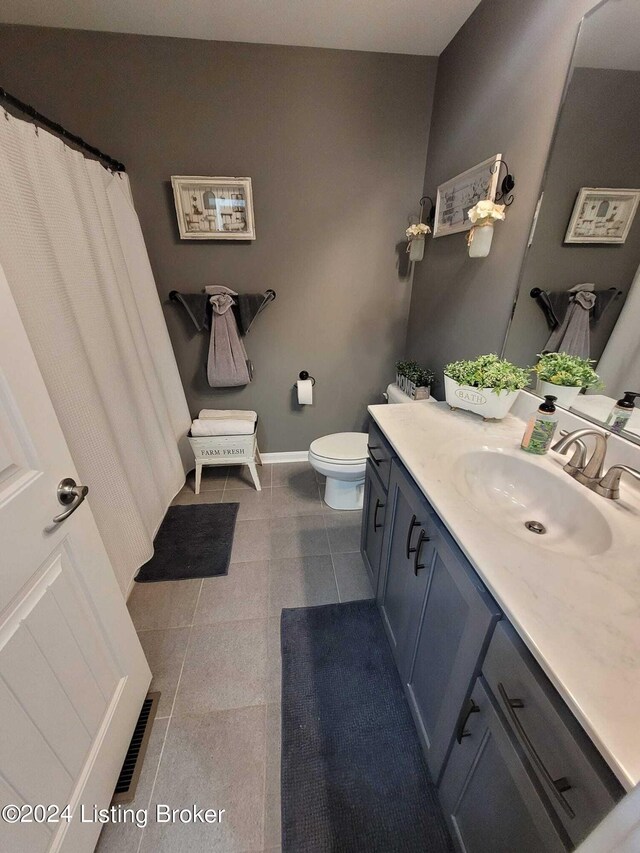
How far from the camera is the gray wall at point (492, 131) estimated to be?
1.08 meters

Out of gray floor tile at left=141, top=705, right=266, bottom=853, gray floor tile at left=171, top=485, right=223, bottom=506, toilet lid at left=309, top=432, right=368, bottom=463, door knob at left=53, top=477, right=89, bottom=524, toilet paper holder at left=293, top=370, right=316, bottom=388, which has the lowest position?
gray floor tile at left=171, top=485, right=223, bottom=506

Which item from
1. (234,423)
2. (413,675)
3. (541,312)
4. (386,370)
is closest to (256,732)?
(413,675)

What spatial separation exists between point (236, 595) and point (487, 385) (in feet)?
4.82

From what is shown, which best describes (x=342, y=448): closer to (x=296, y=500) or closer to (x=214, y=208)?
(x=296, y=500)

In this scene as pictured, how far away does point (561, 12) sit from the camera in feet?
3.29

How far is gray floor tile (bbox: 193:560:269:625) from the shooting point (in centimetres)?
146

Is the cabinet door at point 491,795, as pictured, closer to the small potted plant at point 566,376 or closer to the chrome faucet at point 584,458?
the chrome faucet at point 584,458

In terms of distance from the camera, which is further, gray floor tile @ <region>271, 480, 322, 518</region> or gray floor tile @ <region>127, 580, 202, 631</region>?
gray floor tile @ <region>271, 480, 322, 518</region>

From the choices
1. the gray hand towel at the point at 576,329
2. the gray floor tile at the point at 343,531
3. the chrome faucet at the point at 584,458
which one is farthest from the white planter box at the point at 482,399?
the gray floor tile at the point at 343,531

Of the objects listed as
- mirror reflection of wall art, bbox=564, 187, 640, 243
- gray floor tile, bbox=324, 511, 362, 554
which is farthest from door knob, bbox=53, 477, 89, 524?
mirror reflection of wall art, bbox=564, 187, 640, 243

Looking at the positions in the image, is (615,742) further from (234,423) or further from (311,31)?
(311,31)

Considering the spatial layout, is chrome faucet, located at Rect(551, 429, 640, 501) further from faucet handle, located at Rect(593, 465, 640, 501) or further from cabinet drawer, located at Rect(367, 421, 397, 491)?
cabinet drawer, located at Rect(367, 421, 397, 491)

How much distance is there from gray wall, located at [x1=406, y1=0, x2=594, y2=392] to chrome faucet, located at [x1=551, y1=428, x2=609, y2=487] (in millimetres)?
640

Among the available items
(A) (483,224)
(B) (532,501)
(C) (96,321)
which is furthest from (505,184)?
(C) (96,321)
